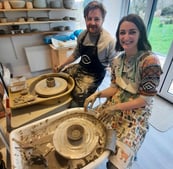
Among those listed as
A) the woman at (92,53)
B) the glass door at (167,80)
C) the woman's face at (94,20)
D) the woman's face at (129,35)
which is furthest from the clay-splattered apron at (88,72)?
the glass door at (167,80)

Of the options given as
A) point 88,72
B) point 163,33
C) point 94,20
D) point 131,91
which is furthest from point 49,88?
point 163,33

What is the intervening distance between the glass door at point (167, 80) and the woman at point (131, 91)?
134 cm

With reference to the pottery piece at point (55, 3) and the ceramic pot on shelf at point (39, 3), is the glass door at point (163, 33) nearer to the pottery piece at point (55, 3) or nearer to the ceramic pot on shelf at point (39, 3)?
the pottery piece at point (55, 3)

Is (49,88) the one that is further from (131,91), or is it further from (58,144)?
(131,91)

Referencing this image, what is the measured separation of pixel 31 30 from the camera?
2387 millimetres

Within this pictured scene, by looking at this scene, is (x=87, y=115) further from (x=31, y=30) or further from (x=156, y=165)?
(x=31, y=30)

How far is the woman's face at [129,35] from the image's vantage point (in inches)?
33.7

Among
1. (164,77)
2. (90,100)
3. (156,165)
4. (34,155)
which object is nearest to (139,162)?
(156,165)

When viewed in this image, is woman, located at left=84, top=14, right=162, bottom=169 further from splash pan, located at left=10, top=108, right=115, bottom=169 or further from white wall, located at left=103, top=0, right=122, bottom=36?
white wall, located at left=103, top=0, right=122, bottom=36

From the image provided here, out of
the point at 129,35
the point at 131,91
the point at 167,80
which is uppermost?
the point at 129,35

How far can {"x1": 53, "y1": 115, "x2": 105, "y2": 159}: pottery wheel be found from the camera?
664 mm

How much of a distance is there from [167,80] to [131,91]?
1449mm

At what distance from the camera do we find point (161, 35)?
224cm

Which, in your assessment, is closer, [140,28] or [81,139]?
[81,139]
